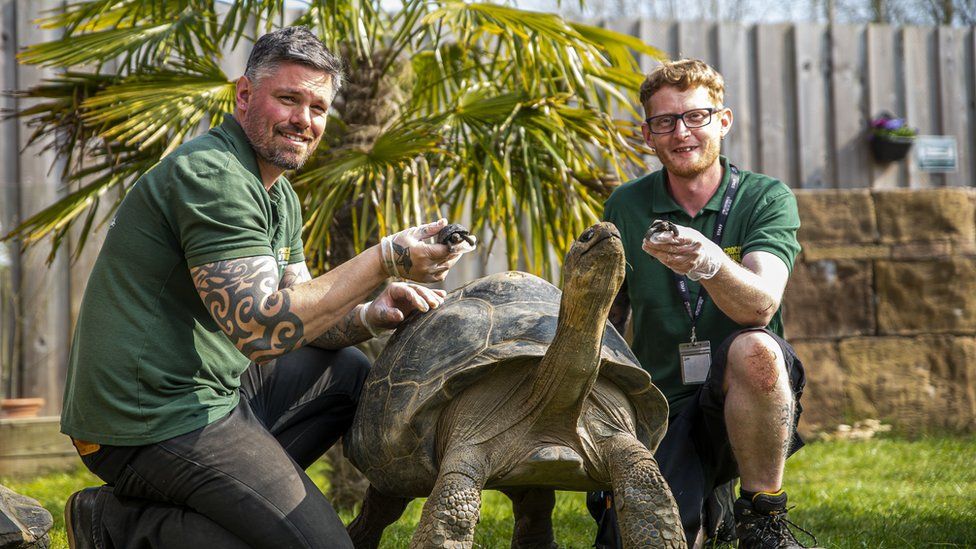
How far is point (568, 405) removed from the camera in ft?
8.95

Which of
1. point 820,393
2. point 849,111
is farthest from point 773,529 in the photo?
point 849,111

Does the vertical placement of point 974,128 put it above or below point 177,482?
above

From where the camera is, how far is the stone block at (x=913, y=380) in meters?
6.08

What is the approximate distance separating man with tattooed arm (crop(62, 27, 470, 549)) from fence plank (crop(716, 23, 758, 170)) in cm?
439

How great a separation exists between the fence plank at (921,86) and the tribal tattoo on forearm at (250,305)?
5641 mm

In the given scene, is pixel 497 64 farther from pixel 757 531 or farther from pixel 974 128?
pixel 974 128

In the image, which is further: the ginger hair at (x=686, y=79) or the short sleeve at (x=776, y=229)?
the ginger hair at (x=686, y=79)

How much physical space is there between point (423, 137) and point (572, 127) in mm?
721

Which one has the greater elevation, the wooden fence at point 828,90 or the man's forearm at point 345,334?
the wooden fence at point 828,90

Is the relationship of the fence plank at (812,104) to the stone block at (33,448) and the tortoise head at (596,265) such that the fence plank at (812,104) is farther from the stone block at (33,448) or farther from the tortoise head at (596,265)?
the stone block at (33,448)

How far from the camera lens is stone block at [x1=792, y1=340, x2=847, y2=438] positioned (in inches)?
240

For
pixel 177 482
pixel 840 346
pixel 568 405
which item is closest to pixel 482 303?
pixel 568 405

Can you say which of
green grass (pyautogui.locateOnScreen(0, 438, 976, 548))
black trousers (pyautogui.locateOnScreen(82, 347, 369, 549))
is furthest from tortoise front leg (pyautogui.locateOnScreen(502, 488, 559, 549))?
black trousers (pyautogui.locateOnScreen(82, 347, 369, 549))

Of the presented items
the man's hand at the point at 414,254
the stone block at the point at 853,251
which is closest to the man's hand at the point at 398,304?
the man's hand at the point at 414,254
